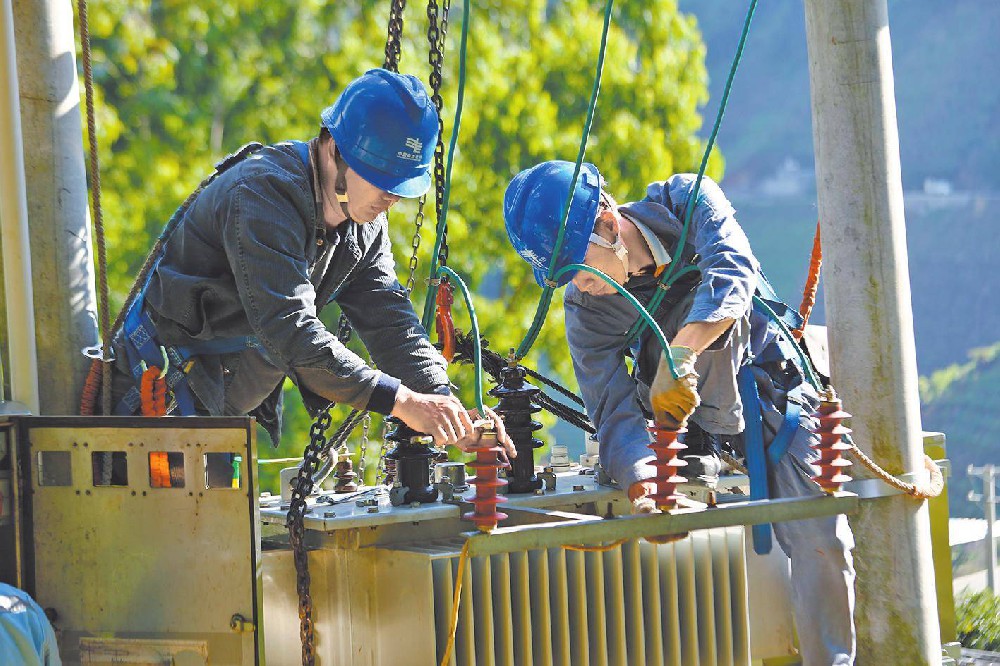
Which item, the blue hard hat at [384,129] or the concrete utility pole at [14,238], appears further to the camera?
the concrete utility pole at [14,238]

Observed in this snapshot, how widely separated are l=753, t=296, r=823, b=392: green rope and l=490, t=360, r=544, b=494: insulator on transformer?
0.75m

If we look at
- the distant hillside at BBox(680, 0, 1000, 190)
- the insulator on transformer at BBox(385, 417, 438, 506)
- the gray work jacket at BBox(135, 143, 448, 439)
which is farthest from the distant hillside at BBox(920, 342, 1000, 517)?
the insulator on transformer at BBox(385, 417, 438, 506)

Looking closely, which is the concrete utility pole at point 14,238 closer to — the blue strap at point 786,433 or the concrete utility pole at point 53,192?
the concrete utility pole at point 53,192

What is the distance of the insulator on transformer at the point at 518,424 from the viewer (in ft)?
11.9

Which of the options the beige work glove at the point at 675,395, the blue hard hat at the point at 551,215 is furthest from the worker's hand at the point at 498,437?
the blue hard hat at the point at 551,215

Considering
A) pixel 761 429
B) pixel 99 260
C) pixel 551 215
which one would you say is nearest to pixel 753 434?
pixel 761 429

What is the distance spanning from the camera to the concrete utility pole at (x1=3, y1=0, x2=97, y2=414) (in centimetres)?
360

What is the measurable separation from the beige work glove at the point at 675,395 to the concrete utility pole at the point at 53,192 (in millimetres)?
1744

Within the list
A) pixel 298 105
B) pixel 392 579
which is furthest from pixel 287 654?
pixel 298 105

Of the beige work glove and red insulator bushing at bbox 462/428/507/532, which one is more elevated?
the beige work glove

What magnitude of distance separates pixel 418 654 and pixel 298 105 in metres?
10.4

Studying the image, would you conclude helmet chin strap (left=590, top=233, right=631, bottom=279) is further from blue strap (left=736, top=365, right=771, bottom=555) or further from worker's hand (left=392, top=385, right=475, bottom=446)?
worker's hand (left=392, top=385, right=475, bottom=446)

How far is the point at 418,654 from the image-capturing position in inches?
118

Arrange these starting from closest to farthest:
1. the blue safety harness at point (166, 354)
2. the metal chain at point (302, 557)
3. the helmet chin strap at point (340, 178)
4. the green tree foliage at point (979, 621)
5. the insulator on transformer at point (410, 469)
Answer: the metal chain at point (302, 557), the insulator on transformer at point (410, 469), the helmet chin strap at point (340, 178), the blue safety harness at point (166, 354), the green tree foliage at point (979, 621)
